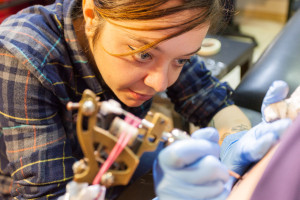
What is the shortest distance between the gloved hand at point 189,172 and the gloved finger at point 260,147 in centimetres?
7

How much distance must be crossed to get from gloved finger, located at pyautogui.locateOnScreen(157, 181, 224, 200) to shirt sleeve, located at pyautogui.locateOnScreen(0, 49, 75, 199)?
29 centimetres

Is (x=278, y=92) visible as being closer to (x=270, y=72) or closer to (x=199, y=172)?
(x=199, y=172)

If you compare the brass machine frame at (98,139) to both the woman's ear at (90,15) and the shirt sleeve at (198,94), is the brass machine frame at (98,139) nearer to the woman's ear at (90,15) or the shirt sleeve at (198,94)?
the woman's ear at (90,15)

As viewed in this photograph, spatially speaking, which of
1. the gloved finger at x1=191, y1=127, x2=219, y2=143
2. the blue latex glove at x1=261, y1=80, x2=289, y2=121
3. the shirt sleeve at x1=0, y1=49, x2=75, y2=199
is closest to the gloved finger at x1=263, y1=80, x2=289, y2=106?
the blue latex glove at x1=261, y1=80, x2=289, y2=121

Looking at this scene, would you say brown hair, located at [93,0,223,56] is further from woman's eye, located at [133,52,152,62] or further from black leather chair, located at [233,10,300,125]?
black leather chair, located at [233,10,300,125]

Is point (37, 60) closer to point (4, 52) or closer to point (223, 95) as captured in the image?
point (4, 52)

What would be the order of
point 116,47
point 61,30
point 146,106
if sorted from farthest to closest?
point 146,106, point 61,30, point 116,47

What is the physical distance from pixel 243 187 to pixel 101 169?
196 millimetres

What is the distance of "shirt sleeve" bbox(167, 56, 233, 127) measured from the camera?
92cm

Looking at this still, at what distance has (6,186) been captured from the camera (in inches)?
31.8

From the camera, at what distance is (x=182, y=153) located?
1.21 ft

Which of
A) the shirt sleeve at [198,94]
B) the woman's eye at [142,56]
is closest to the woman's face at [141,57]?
the woman's eye at [142,56]

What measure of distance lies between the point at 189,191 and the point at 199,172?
3cm

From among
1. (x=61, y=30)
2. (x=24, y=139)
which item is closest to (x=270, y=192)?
(x=24, y=139)
